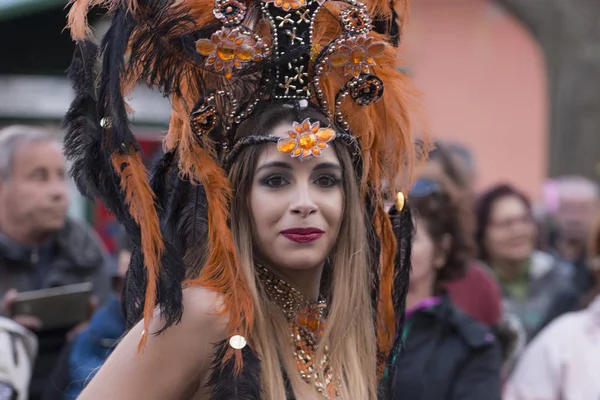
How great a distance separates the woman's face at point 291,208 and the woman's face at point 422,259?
3.98ft

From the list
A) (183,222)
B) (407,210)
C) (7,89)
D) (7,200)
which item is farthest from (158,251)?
(7,89)

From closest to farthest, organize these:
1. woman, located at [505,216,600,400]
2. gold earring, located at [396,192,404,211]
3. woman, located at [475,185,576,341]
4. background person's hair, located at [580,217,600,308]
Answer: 1. gold earring, located at [396,192,404,211]
2. woman, located at [505,216,600,400]
3. background person's hair, located at [580,217,600,308]
4. woman, located at [475,185,576,341]

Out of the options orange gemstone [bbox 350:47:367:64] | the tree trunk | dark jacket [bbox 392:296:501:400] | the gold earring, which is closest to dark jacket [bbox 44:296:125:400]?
dark jacket [bbox 392:296:501:400]

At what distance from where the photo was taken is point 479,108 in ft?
54.9

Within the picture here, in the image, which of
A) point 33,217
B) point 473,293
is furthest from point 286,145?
point 473,293

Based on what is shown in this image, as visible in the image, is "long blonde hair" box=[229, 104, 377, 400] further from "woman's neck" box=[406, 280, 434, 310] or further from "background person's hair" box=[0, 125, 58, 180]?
"background person's hair" box=[0, 125, 58, 180]

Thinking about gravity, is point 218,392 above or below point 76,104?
below

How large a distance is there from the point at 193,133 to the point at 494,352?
1.54 m

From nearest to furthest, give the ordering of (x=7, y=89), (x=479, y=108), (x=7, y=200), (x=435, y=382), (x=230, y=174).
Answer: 1. (x=230, y=174)
2. (x=435, y=382)
3. (x=7, y=200)
4. (x=7, y=89)
5. (x=479, y=108)

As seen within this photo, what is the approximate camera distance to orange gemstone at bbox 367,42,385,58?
2932 millimetres

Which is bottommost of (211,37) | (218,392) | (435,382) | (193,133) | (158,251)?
(435,382)

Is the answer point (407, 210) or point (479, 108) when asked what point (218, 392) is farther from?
point (479, 108)

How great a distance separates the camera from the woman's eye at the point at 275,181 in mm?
2789

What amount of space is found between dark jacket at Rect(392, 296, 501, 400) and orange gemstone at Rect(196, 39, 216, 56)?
139 cm
